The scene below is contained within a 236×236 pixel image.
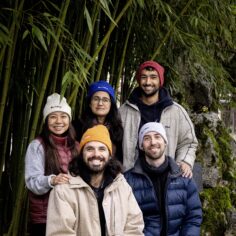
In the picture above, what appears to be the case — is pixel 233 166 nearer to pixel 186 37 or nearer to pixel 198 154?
pixel 198 154

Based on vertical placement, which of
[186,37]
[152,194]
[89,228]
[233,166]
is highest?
[186,37]

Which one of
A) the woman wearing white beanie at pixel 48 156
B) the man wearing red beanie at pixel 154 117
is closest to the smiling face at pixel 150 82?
the man wearing red beanie at pixel 154 117

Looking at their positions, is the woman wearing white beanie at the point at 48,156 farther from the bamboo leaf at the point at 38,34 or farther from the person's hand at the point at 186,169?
the person's hand at the point at 186,169

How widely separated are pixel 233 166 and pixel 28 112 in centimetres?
274

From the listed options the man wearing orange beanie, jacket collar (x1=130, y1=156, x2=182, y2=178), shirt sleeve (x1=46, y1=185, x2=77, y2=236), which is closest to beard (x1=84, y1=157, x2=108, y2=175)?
the man wearing orange beanie

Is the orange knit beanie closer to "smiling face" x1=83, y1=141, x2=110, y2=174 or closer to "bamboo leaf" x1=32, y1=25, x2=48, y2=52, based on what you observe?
"smiling face" x1=83, y1=141, x2=110, y2=174

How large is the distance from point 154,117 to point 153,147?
374 millimetres

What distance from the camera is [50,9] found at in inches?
114

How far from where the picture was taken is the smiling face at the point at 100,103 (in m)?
2.59

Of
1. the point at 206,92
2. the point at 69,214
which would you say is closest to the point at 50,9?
the point at 69,214

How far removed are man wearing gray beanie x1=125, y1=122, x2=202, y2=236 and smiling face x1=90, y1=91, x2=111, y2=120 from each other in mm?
236

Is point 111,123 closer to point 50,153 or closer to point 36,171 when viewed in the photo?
point 50,153

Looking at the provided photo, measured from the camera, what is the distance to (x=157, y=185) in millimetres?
2443

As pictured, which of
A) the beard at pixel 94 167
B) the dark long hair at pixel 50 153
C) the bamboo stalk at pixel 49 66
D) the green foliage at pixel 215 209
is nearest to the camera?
the beard at pixel 94 167
